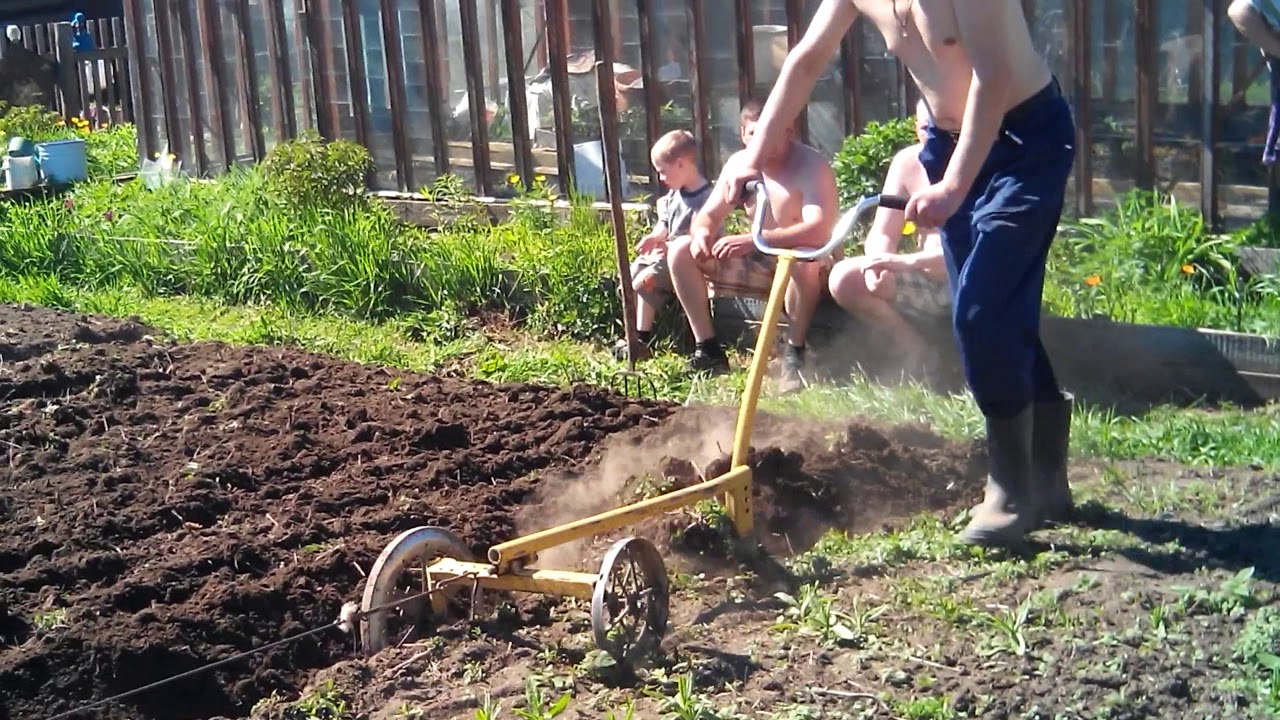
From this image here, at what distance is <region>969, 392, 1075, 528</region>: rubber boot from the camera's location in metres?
5.52

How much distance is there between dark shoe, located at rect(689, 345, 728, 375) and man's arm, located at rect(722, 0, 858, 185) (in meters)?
2.49

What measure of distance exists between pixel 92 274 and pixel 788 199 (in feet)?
19.1

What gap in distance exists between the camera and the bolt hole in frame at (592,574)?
451cm

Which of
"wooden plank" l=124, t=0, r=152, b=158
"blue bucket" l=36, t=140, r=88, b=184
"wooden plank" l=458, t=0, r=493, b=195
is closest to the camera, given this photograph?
"wooden plank" l=458, t=0, r=493, b=195

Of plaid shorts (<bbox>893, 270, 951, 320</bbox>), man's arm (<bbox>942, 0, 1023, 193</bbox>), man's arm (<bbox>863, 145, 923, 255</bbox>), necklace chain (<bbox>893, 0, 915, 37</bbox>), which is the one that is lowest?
plaid shorts (<bbox>893, 270, 951, 320</bbox>)

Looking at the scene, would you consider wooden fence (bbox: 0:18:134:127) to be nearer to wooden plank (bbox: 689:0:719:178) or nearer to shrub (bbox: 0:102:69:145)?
shrub (bbox: 0:102:69:145)

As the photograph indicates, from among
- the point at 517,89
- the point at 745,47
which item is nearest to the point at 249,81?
the point at 517,89

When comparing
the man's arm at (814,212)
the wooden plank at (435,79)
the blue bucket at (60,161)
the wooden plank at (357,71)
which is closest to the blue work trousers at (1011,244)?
the man's arm at (814,212)

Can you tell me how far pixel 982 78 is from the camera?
4.95m

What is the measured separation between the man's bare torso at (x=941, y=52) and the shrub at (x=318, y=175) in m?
6.08

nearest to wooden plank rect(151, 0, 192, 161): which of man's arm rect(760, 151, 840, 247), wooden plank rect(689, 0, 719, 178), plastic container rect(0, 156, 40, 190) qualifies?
plastic container rect(0, 156, 40, 190)

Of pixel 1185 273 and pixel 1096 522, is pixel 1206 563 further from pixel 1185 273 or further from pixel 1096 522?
pixel 1185 273

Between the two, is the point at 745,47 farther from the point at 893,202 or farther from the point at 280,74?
the point at 893,202

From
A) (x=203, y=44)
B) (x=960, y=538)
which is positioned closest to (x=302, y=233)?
(x=203, y=44)
